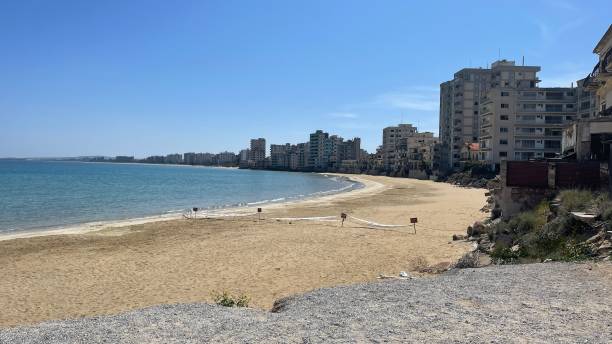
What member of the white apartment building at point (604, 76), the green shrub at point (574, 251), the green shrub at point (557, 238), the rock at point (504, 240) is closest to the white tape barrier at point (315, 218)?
the rock at point (504, 240)

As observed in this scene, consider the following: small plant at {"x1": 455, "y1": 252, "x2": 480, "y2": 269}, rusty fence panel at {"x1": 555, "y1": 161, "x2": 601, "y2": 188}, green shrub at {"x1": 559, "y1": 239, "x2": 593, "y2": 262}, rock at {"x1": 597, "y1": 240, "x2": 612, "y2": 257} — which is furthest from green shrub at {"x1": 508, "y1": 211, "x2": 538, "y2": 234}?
rock at {"x1": 597, "y1": 240, "x2": 612, "y2": 257}

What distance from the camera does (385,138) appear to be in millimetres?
190625

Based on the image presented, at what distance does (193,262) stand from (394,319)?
1243cm

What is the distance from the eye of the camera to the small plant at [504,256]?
1187 centimetres

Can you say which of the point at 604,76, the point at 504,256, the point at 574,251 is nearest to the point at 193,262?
the point at 504,256

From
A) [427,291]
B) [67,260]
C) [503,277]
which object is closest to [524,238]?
[503,277]

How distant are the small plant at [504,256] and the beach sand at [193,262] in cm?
202

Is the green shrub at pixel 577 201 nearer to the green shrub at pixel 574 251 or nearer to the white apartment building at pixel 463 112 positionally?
the green shrub at pixel 574 251

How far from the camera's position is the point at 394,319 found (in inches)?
261

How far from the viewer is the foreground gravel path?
6.02 meters

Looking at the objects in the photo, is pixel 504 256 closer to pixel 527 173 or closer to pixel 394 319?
pixel 527 173

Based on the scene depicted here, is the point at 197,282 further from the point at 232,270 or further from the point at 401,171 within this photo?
the point at 401,171

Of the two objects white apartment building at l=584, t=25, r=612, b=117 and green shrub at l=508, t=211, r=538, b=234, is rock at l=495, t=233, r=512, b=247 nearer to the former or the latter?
green shrub at l=508, t=211, r=538, b=234

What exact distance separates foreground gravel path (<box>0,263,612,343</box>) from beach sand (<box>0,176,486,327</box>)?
15.1ft
